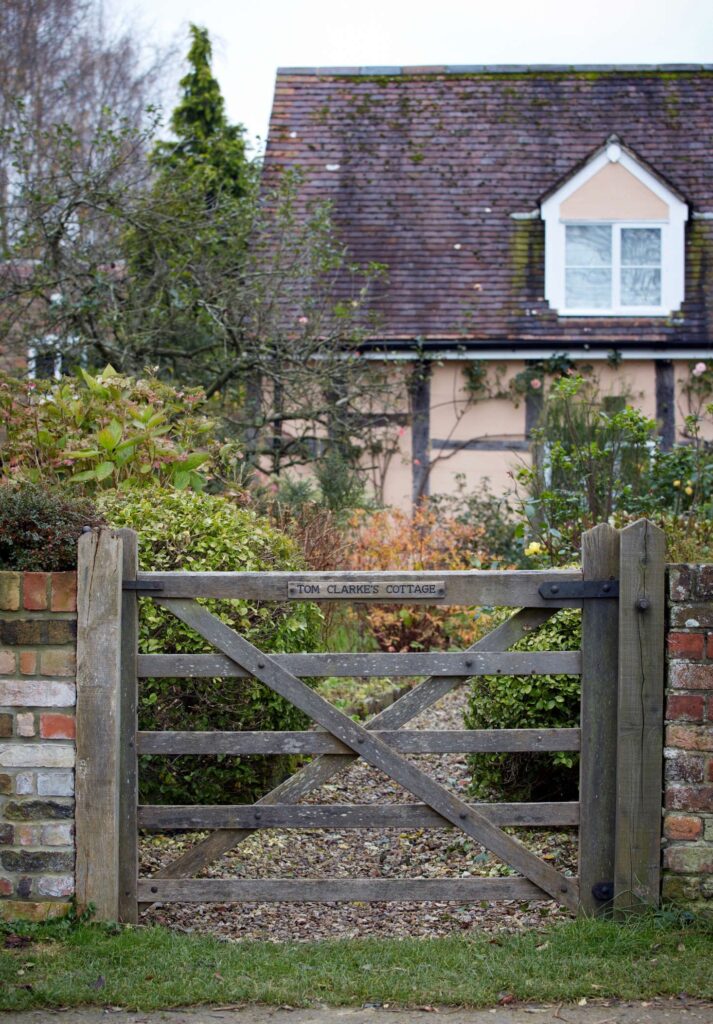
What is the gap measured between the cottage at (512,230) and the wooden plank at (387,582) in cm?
950

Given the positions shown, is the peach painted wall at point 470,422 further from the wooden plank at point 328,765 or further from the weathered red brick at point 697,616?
the weathered red brick at point 697,616

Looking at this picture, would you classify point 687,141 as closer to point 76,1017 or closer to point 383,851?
point 383,851

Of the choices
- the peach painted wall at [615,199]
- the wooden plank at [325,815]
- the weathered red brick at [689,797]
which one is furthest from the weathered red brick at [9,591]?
the peach painted wall at [615,199]

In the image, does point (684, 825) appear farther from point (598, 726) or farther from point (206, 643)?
point (206, 643)

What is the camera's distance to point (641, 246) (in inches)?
612

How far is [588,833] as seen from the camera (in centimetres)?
442

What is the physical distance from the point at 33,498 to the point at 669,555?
3777 mm

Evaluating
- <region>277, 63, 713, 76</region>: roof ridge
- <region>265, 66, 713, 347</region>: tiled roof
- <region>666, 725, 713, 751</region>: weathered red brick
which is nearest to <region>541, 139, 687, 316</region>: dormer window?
<region>265, 66, 713, 347</region>: tiled roof

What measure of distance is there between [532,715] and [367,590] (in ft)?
5.30

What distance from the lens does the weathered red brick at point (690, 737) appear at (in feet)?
14.2

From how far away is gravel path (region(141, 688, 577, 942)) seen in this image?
4613 mm

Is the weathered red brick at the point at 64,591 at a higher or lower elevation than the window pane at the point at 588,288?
lower

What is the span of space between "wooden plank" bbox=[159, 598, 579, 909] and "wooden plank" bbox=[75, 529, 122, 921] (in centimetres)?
27

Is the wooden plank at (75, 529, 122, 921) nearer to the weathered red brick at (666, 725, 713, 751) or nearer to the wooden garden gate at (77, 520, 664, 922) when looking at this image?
the wooden garden gate at (77, 520, 664, 922)
